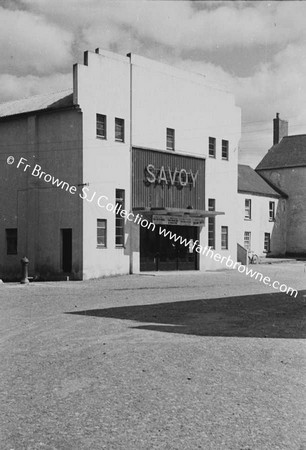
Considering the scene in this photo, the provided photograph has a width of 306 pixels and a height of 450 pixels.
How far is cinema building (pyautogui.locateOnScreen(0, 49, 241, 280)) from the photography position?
90.6 ft

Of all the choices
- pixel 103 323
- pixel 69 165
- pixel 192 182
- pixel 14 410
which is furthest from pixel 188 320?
pixel 192 182

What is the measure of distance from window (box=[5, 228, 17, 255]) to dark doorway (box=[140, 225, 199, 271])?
20.0 feet

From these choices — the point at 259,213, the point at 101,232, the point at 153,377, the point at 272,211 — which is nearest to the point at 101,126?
the point at 101,232

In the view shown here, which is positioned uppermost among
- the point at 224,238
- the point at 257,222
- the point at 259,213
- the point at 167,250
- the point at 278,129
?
the point at 278,129

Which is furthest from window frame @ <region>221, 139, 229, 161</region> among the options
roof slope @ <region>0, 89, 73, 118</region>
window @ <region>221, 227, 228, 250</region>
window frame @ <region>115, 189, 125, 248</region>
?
roof slope @ <region>0, 89, 73, 118</region>

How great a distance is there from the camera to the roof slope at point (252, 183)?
48.7m

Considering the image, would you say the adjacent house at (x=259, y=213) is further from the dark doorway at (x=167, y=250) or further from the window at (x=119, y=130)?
the window at (x=119, y=130)

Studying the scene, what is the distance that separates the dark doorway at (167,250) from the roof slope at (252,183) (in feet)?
50.7

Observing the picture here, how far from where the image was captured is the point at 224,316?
13.8m

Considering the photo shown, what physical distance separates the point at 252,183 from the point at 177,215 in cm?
2042

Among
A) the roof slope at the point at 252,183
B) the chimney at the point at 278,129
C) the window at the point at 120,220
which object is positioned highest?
the chimney at the point at 278,129

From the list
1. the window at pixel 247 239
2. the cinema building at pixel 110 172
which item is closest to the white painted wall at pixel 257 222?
the window at pixel 247 239

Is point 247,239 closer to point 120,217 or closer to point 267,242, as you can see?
point 267,242

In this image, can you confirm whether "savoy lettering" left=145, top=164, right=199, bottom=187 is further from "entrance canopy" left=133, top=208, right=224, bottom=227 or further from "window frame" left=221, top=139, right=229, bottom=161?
"window frame" left=221, top=139, right=229, bottom=161
